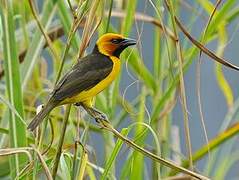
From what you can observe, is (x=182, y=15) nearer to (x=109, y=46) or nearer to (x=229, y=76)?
(x=229, y=76)

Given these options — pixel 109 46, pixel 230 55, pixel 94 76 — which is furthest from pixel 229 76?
pixel 94 76

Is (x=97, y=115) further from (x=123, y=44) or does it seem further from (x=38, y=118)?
(x=123, y=44)

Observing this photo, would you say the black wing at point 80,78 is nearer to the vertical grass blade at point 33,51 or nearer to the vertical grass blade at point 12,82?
the vertical grass blade at point 12,82

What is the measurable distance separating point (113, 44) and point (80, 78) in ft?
0.72

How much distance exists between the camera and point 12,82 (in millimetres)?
1092

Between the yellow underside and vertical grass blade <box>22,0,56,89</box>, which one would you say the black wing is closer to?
the yellow underside

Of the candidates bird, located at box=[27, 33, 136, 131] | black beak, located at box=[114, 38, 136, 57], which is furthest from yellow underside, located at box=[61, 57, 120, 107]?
black beak, located at box=[114, 38, 136, 57]

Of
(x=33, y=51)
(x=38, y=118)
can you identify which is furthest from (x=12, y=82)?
(x=33, y=51)

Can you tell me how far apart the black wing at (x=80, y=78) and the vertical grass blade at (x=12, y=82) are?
65 millimetres

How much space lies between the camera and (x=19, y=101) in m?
1.09

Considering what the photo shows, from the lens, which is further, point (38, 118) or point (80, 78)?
point (80, 78)

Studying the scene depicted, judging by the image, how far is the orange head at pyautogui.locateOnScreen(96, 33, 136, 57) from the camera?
134cm

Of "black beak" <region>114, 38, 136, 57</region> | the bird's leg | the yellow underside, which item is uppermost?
"black beak" <region>114, 38, 136, 57</region>

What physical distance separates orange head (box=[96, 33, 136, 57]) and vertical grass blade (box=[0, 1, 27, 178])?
0.90 feet
